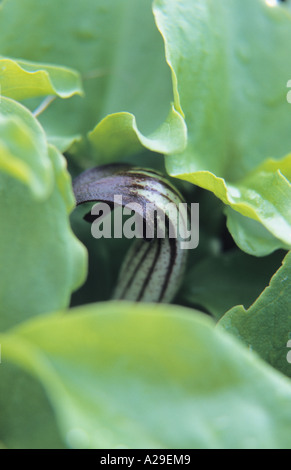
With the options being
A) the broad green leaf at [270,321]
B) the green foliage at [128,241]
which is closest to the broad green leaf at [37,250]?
the green foliage at [128,241]

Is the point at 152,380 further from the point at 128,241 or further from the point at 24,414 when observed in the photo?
the point at 128,241

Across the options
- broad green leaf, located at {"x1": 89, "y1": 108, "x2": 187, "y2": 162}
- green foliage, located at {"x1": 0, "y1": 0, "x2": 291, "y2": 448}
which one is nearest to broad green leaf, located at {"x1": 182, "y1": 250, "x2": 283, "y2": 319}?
green foliage, located at {"x1": 0, "y1": 0, "x2": 291, "y2": 448}

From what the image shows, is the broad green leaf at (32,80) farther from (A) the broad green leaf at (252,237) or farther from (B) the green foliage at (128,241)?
(A) the broad green leaf at (252,237)

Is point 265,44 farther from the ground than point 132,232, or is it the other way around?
point 265,44

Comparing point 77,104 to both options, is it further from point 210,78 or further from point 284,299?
point 284,299

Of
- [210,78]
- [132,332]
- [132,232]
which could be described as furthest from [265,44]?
[132,332]

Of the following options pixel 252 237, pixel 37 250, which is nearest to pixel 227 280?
pixel 252 237

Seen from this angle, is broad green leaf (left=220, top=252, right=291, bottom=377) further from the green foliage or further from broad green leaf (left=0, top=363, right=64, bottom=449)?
broad green leaf (left=0, top=363, right=64, bottom=449)
